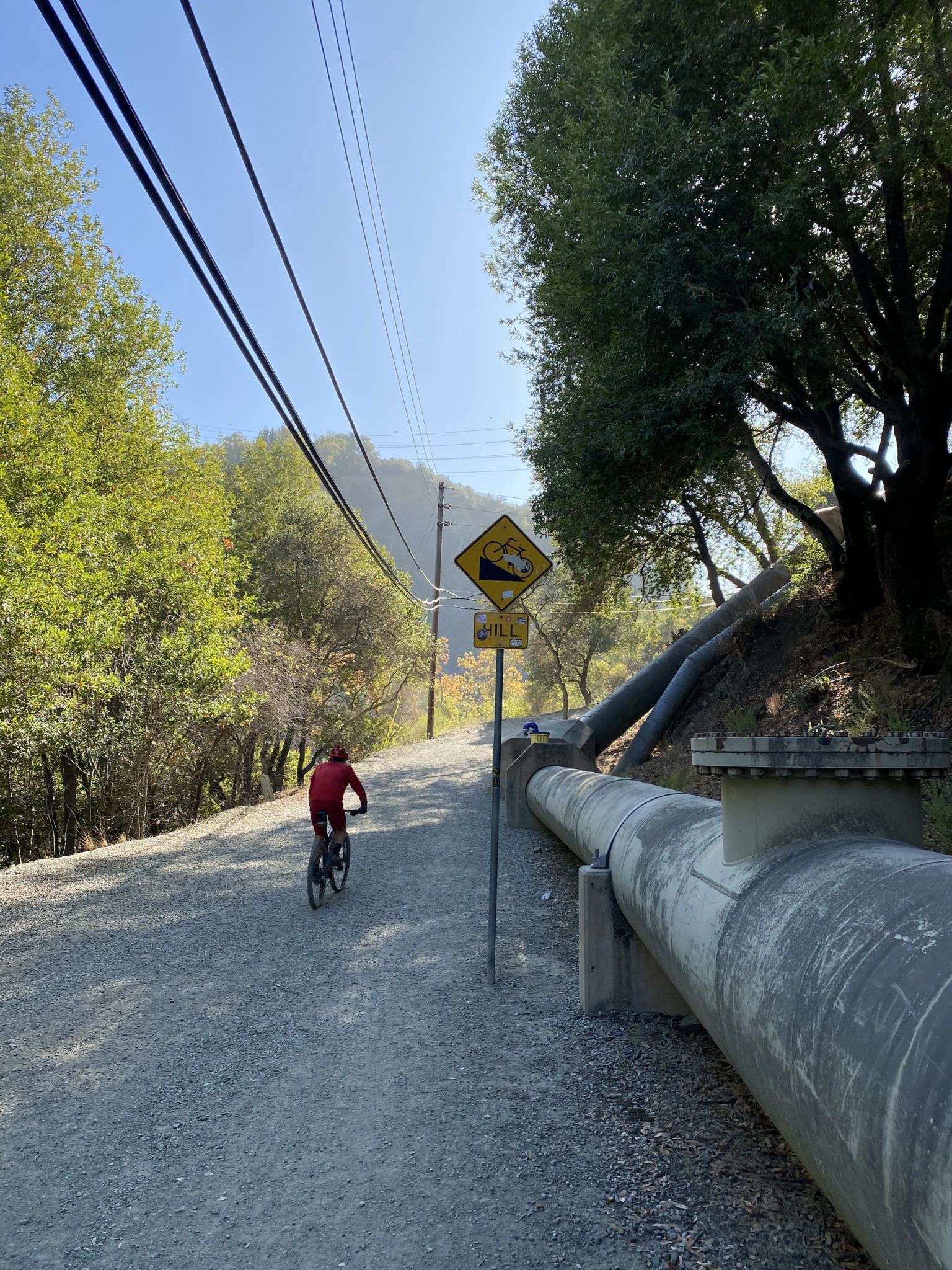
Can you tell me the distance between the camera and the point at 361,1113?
3.62 meters

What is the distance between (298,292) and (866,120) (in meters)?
6.50

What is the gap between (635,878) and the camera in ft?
13.8

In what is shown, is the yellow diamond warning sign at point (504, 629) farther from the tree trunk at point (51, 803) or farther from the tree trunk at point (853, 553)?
the tree trunk at point (51, 803)

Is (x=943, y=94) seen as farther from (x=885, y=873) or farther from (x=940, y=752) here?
(x=885, y=873)

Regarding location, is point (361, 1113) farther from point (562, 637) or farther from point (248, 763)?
point (562, 637)

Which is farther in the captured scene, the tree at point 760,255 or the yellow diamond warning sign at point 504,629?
the tree at point 760,255

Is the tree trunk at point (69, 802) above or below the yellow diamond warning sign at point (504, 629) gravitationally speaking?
below

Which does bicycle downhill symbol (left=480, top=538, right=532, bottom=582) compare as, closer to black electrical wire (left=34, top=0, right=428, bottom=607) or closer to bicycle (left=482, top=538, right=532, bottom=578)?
bicycle (left=482, top=538, right=532, bottom=578)

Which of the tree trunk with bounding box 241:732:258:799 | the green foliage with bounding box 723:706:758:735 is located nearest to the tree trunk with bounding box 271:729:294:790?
the tree trunk with bounding box 241:732:258:799

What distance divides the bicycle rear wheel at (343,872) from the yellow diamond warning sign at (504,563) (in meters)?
3.47

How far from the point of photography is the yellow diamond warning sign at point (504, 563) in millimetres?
6039

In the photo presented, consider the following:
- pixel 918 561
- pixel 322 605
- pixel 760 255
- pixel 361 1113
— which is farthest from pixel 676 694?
pixel 322 605

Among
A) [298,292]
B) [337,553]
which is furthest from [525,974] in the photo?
[337,553]

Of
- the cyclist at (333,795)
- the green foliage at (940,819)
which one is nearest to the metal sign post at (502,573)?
the cyclist at (333,795)
